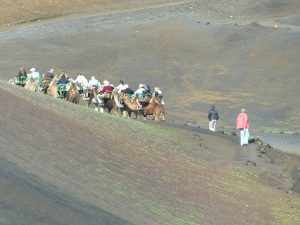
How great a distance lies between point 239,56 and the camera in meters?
58.4

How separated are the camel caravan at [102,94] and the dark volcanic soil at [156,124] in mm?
1815

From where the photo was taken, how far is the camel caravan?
35.3 m

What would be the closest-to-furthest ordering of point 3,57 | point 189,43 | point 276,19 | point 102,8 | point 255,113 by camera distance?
1. point 255,113
2. point 3,57
3. point 189,43
4. point 276,19
5. point 102,8

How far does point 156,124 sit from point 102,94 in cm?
358

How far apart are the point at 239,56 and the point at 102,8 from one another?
21.1m

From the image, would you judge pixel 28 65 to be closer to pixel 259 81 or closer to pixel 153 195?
pixel 259 81

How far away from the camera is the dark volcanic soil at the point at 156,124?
17766 mm

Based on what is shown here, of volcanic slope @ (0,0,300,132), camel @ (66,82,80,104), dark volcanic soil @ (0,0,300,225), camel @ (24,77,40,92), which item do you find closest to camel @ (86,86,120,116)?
camel @ (66,82,80,104)

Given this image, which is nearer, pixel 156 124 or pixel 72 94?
pixel 156 124

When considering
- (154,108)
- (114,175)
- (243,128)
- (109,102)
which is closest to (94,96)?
(109,102)

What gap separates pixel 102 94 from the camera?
116 feet

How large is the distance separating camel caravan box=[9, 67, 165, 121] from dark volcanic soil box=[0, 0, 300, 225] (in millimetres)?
1815

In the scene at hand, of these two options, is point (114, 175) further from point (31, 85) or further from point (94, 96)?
point (31, 85)

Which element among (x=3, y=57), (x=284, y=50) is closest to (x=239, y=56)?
(x=284, y=50)
